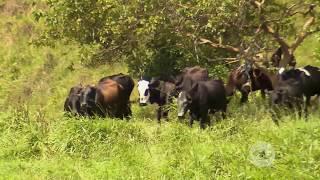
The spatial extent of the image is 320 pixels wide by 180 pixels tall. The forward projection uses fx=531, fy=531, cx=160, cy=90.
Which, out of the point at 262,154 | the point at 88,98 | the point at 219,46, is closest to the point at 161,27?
the point at 219,46

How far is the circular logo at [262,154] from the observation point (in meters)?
6.34

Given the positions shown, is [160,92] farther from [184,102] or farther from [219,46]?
[184,102]

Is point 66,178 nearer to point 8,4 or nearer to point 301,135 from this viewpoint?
point 301,135

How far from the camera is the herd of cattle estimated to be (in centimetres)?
1069

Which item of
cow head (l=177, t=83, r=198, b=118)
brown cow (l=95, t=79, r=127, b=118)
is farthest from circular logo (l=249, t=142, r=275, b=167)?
brown cow (l=95, t=79, r=127, b=118)

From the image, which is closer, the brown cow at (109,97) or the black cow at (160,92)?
the brown cow at (109,97)

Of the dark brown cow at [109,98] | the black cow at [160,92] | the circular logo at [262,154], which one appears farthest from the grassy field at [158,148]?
the dark brown cow at [109,98]

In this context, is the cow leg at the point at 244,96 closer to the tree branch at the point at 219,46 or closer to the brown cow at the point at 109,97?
the tree branch at the point at 219,46

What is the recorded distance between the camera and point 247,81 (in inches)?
538

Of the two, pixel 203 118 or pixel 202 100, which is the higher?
pixel 202 100

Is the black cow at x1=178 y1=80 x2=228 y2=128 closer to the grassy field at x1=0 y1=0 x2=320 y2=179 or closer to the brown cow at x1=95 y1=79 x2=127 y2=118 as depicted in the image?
the grassy field at x1=0 y1=0 x2=320 y2=179

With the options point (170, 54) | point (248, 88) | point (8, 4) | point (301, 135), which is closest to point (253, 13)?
point (248, 88)

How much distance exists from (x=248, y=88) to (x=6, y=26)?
1777 cm

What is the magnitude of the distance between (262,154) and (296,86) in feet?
14.4
